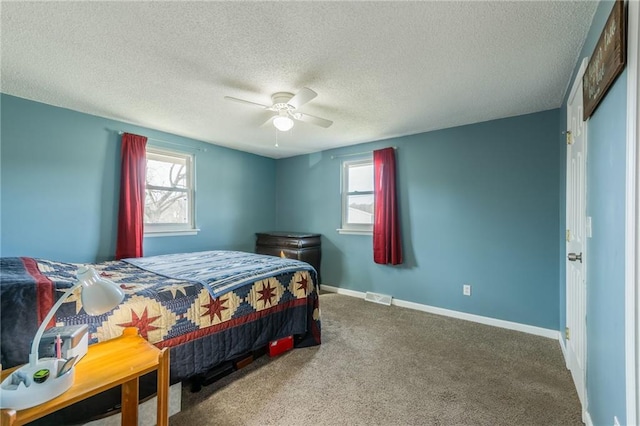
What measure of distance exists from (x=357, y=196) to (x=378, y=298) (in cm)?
151

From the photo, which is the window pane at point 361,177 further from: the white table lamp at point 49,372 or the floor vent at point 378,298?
the white table lamp at point 49,372

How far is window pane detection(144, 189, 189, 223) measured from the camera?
138 inches

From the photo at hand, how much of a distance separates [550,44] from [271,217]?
4.23 metres

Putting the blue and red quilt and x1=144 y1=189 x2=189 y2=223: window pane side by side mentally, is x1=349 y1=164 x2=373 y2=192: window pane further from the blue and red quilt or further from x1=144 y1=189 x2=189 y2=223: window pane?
x1=144 y1=189 x2=189 y2=223: window pane

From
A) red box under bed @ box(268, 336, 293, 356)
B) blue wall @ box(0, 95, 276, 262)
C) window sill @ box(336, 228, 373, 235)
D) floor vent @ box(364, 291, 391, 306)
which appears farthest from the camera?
window sill @ box(336, 228, 373, 235)

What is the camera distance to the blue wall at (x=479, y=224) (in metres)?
2.81

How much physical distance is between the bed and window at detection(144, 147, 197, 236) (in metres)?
0.88

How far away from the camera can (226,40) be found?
1.69m

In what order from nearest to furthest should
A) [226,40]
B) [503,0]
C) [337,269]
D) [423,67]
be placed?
[503,0] < [226,40] < [423,67] < [337,269]

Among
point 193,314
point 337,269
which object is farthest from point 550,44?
point 337,269

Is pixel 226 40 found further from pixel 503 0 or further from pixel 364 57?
pixel 503 0

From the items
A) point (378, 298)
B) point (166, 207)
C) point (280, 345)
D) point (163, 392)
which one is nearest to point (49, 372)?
point (163, 392)

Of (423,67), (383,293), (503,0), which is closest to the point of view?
(503,0)

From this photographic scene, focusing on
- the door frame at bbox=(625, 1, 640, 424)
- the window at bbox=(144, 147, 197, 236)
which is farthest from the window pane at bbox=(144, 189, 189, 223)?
the door frame at bbox=(625, 1, 640, 424)
